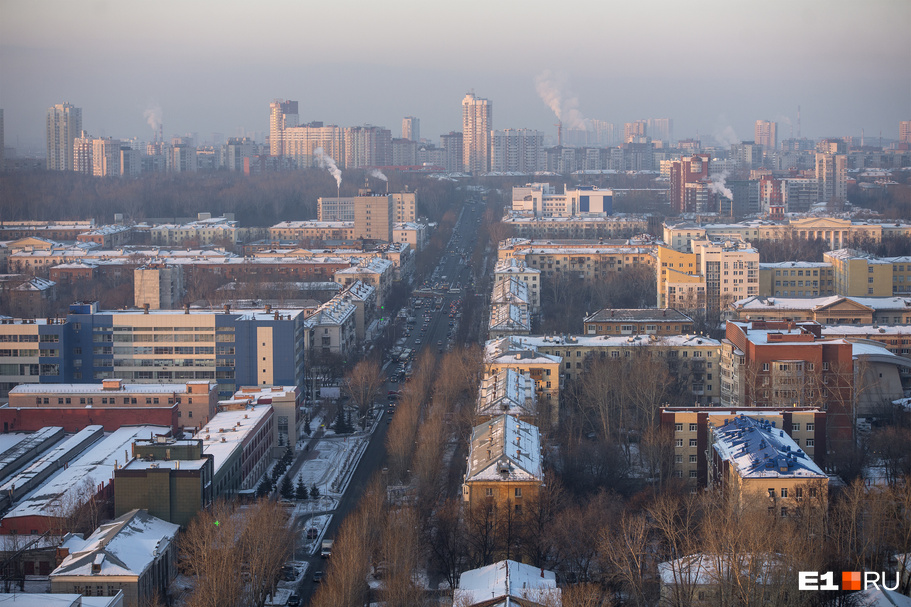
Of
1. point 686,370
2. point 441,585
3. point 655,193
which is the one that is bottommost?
point 441,585

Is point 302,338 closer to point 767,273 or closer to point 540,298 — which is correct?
point 540,298

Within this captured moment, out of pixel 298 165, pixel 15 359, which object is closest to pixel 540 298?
pixel 15 359

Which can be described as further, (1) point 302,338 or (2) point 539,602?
(1) point 302,338

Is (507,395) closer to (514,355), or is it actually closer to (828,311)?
(514,355)

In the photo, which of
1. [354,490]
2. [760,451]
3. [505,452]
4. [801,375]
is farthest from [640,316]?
[505,452]

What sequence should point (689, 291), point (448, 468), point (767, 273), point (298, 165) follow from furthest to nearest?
point (298, 165) < point (767, 273) < point (689, 291) < point (448, 468)

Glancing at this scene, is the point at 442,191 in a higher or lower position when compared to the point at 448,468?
higher

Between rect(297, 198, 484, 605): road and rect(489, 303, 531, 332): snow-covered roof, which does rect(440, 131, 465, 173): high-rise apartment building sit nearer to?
rect(297, 198, 484, 605): road

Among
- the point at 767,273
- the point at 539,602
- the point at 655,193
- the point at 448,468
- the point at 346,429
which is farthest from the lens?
the point at 655,193
